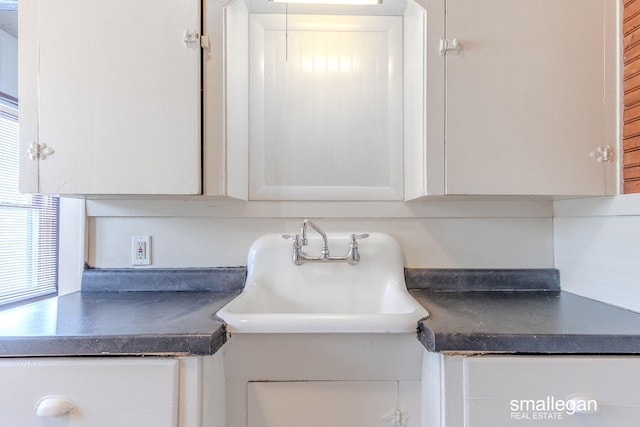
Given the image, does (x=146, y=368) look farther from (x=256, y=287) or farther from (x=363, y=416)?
(x=363, y=416)

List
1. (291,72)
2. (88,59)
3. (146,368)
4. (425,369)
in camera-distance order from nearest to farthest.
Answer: (146,368) < (425,369) < (88,59) < (291,72)

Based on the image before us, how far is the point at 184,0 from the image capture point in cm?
101

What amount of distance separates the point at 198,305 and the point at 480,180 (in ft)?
3.15

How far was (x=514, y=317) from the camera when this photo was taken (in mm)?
912

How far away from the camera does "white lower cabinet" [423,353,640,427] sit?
75 centimetres

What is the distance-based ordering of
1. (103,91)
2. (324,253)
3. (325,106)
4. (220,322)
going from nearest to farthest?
(220,322) < (103,91) < (324,253) < (325,106)

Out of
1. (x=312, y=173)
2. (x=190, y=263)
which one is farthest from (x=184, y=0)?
(x=190, y=263)

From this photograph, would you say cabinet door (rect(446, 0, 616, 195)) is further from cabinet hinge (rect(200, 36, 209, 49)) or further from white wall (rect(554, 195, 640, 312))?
cabinet hinge (rect(200, 36, 209, 49))

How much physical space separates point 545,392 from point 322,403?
0.56 metres

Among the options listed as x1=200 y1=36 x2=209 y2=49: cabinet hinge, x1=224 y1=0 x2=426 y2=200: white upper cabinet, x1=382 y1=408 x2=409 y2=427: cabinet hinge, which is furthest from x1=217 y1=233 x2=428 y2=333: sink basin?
x1=200 y1=36 x2=209 y2=49: cabinet hinge

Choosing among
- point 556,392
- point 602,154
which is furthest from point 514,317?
point 602,154

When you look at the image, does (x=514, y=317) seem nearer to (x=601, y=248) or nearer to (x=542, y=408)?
(x=542, y=408)

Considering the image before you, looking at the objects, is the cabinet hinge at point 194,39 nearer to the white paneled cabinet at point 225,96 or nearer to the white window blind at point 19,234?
the white paneled cabinet at point 225,96

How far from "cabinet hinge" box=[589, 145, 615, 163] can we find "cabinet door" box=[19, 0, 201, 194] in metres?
1.24
